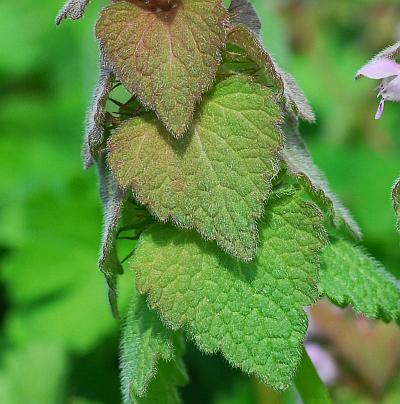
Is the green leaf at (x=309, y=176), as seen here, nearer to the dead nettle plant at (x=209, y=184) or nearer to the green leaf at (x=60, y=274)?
the dead nettle plant at (x=209, y=184)

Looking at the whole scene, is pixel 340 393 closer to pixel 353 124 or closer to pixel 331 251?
pixel 331 251

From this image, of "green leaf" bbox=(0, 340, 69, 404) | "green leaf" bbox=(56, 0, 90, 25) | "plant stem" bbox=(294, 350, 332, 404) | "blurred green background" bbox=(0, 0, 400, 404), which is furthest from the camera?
"blurred green background" bbox=(0, 0, 400, 404)

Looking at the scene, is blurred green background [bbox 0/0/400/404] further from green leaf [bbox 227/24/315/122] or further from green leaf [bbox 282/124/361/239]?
green leaf [bbox 227/24/315/122]

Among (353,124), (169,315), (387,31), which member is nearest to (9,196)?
(353,124)

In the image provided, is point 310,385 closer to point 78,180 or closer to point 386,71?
point 386,71

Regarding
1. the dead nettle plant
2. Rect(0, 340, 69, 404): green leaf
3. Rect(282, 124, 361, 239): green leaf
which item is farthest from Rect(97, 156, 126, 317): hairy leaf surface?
Rect(0, 340, 69, 404): green leaf

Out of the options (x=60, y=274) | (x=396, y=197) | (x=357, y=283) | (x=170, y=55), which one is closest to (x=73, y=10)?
(x=170, y=55)
